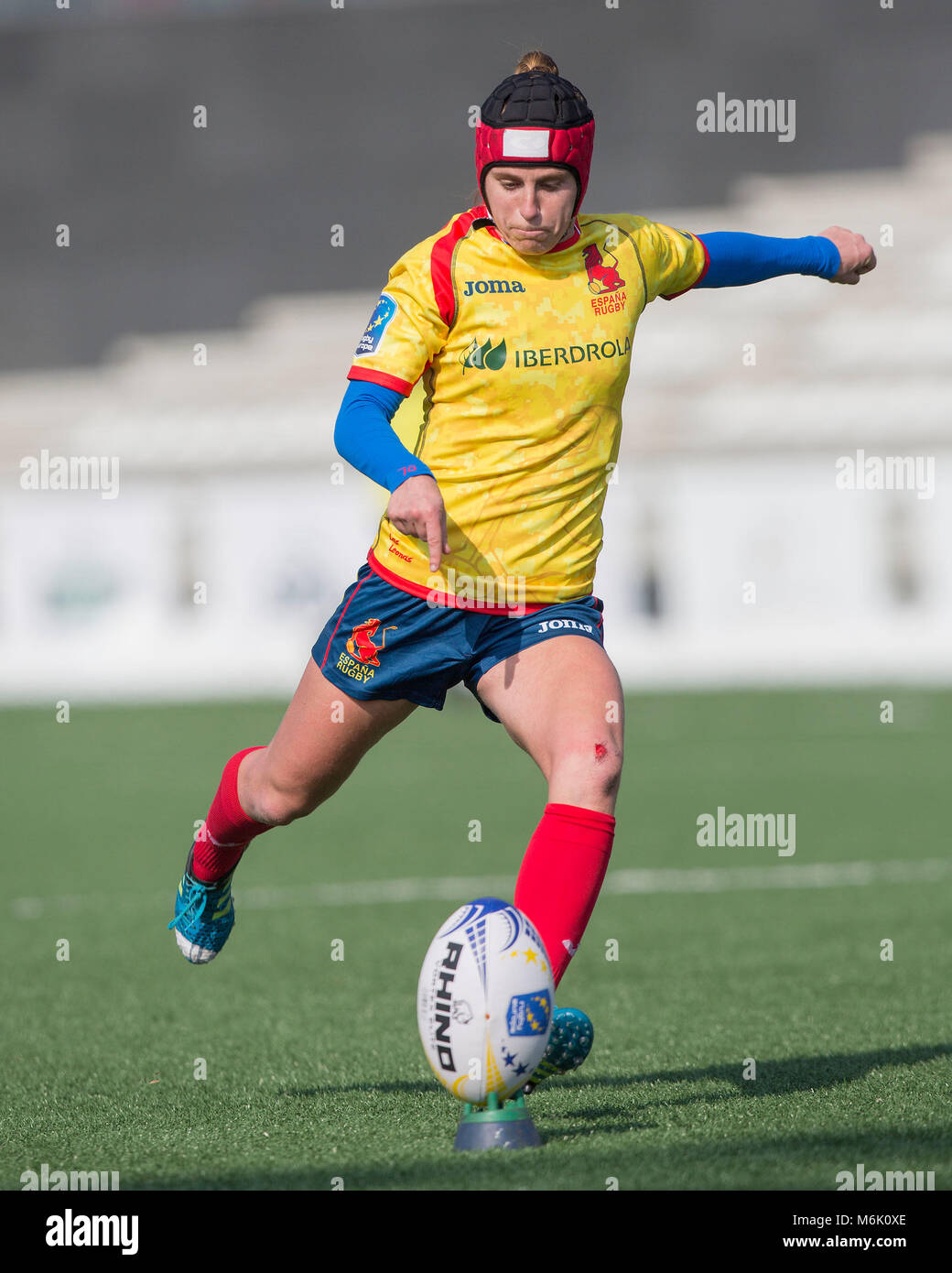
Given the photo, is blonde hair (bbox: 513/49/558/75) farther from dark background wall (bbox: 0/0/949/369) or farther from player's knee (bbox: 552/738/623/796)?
dark background wall (bbox: 0/0/949/369)

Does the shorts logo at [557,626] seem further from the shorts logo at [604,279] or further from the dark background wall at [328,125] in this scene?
the dark background wall at [328,125]

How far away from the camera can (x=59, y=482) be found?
21469 millimetres

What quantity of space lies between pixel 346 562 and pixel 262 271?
7.62 metres

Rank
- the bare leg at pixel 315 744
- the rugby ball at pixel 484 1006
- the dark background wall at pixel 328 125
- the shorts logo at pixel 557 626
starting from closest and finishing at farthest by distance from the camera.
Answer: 1. the rugby ball at pixel 484 1006
2. the shorts logo at pixel 557 626
3. the bare leg at pixel 315 744
4. the dark background wall at pixel 328 125

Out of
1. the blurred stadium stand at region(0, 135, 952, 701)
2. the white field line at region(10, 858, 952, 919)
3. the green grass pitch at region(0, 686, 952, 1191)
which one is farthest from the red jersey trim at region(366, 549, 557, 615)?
the blurred stadium stand at region(0, 135, 952, 701)

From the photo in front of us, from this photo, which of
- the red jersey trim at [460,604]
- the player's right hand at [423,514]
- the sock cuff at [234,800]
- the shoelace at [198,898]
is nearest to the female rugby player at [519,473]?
the red jersey trim at [460,604]

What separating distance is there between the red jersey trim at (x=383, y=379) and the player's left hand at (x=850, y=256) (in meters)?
1.15

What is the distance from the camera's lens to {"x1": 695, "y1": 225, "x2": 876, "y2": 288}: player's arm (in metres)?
3.83

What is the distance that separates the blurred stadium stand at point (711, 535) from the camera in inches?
729

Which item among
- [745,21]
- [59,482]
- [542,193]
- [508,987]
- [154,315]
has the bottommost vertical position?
[508,987]

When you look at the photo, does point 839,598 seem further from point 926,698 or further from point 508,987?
point 508,987

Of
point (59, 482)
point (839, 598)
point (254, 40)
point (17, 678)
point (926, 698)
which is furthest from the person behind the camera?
point (254, 40)

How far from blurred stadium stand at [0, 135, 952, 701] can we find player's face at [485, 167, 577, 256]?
15.0 metres
